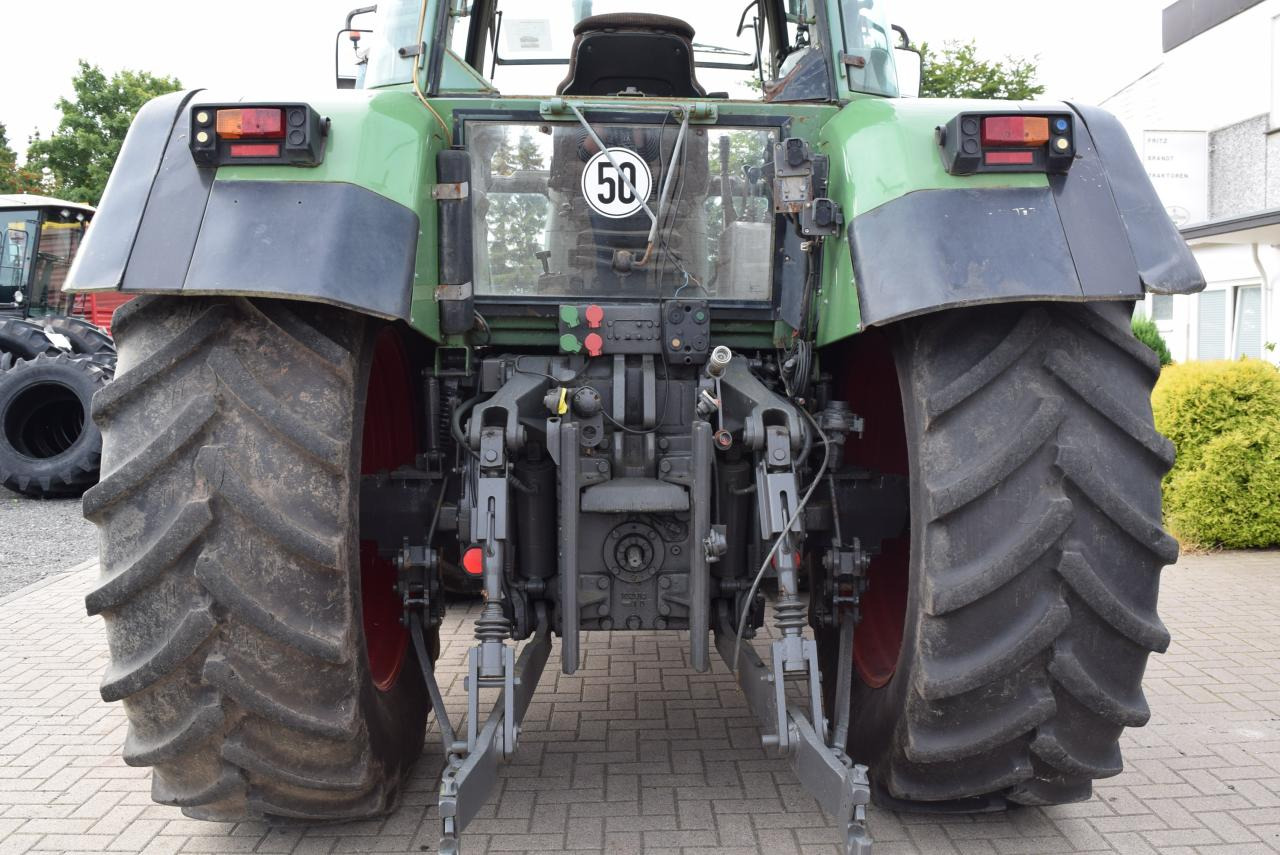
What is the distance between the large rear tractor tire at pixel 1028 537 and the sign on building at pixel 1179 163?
13.8 metres

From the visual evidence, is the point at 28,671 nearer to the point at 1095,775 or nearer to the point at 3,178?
the point at 1095,775

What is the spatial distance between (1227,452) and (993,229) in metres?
6.22

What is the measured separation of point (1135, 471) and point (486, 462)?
172cm

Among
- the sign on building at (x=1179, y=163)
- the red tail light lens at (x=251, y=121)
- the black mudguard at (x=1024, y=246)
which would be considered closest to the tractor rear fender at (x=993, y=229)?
the black mudguard at (x=1024, y=246)

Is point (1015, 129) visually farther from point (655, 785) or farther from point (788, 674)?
Answer: point (655, 785)

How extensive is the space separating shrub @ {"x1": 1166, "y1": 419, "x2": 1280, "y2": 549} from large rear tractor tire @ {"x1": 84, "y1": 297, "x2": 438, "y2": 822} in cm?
703

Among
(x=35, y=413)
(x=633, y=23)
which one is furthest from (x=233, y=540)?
(x=35, y=413)

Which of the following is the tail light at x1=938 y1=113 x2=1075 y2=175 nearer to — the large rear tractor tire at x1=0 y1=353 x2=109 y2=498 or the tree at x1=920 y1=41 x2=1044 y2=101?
the large rear tractor tire at x1=0 y1=353 x2=109 y2=498

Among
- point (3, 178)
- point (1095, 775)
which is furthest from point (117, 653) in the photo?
point (3, 178)

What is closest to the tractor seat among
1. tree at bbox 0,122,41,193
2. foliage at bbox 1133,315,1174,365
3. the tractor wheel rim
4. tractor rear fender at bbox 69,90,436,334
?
tractor rear fender at bbox 69,90,436,334

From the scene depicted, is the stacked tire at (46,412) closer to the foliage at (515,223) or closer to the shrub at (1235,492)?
the foliage at (515,223)

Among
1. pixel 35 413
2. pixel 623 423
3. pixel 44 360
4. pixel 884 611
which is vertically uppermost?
pixel 44 360

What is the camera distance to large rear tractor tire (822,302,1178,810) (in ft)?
8.80

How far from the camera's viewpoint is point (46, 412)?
12070 mm
